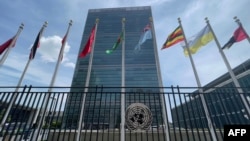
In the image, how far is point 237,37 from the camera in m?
8.59

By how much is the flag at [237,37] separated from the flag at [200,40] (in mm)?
985

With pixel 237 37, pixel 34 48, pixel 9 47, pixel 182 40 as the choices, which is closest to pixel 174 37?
pixel 182 40

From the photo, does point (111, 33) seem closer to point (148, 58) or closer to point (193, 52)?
point (148, 58)

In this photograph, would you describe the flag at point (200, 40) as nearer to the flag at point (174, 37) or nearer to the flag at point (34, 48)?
the flag at point (174, 37)

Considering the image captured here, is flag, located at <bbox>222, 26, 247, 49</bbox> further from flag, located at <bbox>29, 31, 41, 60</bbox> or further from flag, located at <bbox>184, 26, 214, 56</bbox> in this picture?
flag, located at <bbox>29, 31, 41, 60</bbox>

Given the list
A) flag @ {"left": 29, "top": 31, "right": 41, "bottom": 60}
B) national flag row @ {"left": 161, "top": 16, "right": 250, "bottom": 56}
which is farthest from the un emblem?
flag @ {"left": 29, "top": 31, "right": 41, "bottom": 60}

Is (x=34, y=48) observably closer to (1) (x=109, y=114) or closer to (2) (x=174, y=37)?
(1) (x=109, y=114)

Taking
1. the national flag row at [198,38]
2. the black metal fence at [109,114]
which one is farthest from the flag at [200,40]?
the black metal fence at [109,114]

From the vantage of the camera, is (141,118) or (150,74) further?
(150,74)

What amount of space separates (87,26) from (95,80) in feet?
118

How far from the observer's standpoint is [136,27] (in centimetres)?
8500

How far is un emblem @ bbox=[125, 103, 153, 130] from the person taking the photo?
19.7 feet

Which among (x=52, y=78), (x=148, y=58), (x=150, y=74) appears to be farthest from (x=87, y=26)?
(x=52, y=78)

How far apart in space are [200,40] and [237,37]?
201 centimetres
